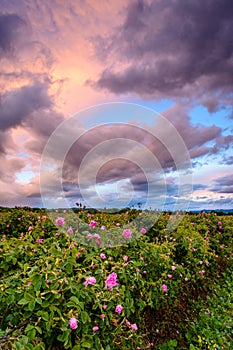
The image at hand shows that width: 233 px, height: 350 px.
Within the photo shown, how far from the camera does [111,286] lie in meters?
2.61

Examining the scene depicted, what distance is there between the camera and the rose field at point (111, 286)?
224cm

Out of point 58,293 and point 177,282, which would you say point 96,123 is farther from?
point 58,293

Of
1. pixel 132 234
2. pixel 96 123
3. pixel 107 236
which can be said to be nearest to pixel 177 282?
pixel 132 234

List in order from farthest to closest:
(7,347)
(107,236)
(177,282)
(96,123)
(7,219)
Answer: (7,219), (96,123), (177,282), (107,236), (7,347)

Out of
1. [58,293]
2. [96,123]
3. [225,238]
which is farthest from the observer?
[225,238]

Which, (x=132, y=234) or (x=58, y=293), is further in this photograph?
(x=132, y=234)

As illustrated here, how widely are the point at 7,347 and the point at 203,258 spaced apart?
4.42 metres

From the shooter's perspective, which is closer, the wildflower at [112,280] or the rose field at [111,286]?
the rose field at [111,286]

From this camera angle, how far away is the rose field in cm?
224

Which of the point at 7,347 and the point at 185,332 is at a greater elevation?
the point at 7,347

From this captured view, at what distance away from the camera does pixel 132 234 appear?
13.7 ft

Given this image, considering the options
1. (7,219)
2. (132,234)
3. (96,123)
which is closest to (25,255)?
(132,234)

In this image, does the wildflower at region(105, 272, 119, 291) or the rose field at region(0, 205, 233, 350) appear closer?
the rose field at region(0, 205, 233, 350)

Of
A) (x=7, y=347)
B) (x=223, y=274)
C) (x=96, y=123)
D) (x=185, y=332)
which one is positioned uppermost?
(x=96, y=123)
